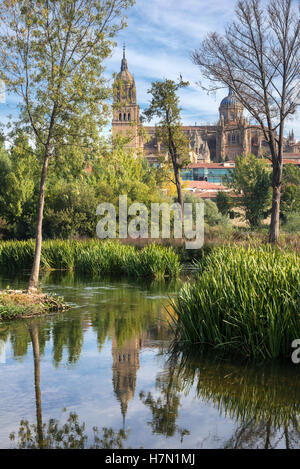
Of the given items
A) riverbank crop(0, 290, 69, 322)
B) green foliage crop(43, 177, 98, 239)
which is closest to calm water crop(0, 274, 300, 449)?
riverbank crop(0, 290, 69, 322)

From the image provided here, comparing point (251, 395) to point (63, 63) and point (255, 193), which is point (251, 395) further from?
point (255, 193)

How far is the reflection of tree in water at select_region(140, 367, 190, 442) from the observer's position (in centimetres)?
473

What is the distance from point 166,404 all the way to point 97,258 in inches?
591

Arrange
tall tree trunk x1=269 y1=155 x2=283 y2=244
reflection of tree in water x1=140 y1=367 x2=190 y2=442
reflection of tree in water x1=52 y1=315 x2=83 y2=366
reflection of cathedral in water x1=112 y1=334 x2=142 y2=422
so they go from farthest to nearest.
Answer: tall tree trunk x1=269 y1=155 x2=283 y2=244, reflection of tree in water x1=52 y1=315 x2=83 y2=366, reflection of cathedral in water x1=112 y1=334 x2=142 y2=422, reflection of tree in water x1=140 y1=367 x2=190 y2=442

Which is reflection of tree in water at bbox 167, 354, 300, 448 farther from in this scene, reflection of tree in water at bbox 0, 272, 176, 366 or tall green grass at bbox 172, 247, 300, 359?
reflection of tree in water at bbox 0, 272, 176, 366

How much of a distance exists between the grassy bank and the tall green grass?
10113 mm

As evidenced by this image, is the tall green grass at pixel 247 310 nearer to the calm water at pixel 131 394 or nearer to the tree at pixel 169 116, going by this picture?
the calm water at pixel 131 394

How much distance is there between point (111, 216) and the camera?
98.7 feet

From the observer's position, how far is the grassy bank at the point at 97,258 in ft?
60.6

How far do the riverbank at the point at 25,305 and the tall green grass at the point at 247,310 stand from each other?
3.53m

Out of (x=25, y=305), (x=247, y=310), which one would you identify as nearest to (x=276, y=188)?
(x=25, y=305)

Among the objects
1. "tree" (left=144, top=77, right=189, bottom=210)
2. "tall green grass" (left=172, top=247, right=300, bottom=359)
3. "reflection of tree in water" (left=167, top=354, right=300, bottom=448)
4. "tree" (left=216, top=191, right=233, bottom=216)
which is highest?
"tree" (left=144, top=77, right=189, bottom=210)

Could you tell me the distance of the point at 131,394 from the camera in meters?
5.71
